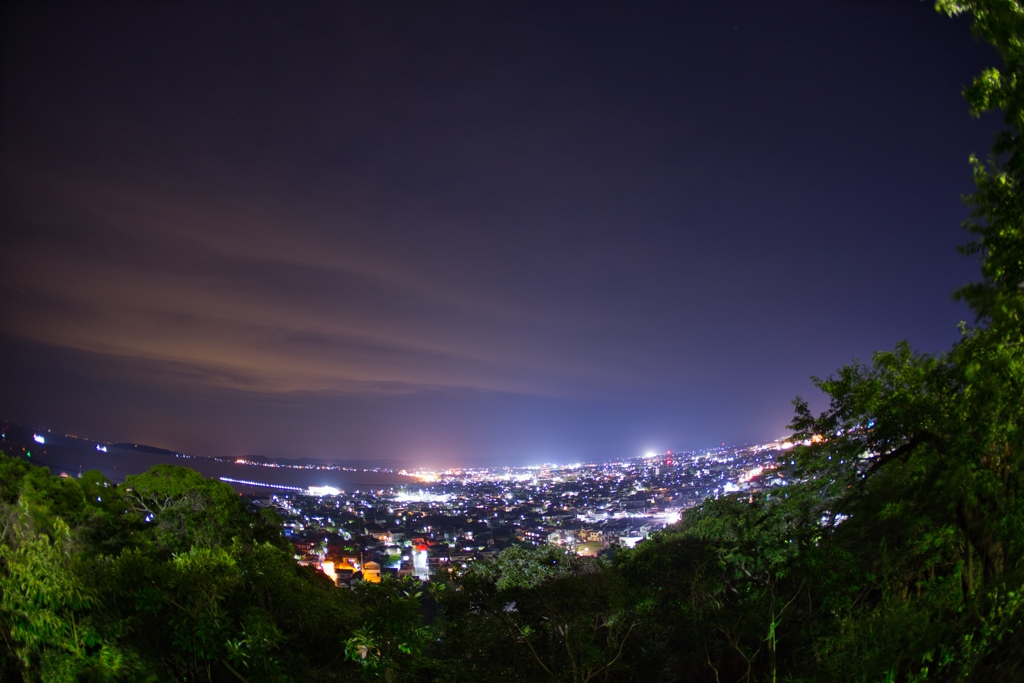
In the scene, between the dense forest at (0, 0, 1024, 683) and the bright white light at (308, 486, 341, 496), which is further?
the bright white light at (308, 486, 341, 496)

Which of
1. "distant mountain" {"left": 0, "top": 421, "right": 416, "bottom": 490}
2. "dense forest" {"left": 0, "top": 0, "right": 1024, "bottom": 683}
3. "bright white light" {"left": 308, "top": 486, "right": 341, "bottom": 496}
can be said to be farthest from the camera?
"bright white light" {"left": 308, "top": 486, "right": 341, "bottom": 496}

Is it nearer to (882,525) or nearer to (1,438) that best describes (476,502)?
(882,525)

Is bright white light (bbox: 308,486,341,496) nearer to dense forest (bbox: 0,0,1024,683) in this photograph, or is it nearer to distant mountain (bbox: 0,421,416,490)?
distant mountain (bbox: 0,421,416,490)

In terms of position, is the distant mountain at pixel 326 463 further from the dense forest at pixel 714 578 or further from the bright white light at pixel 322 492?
the dense forest at pixel 714 578

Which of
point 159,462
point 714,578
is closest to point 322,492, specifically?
point 159,462

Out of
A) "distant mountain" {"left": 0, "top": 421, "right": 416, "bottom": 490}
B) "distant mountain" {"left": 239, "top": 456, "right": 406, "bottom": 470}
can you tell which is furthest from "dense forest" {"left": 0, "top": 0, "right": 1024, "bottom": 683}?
"distant mountain" {"left": 239, "top": 456, "right": 406, "bottom": 470}

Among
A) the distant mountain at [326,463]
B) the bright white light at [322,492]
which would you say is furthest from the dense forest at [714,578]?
the distant mountain at [326,463]

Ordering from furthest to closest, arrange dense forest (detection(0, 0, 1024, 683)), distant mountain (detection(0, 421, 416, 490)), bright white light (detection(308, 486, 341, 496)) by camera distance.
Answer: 1. bright white light (detection(308, 486, 341, 496))
2. distant mountain (detection(0, 421, 416, 490))
3. dense forest (detection(0, 0, 1024, 683))

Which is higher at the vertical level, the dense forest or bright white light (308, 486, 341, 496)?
the dense forest
